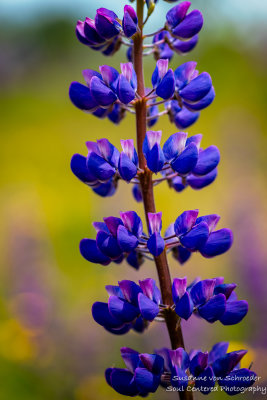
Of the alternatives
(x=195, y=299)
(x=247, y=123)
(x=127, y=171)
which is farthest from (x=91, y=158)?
(x=247, y=123)

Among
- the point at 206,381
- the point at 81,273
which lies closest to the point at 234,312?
the point at 206,381

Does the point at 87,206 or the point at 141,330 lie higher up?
the point at 87,206

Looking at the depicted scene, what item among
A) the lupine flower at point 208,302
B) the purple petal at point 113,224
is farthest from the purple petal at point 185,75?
the lupine flower at point 208,302

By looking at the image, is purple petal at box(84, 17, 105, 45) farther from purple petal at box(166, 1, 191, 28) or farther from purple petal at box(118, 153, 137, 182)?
purple petal at box(118, 153, 137, 182)

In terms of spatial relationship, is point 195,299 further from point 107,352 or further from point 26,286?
point 26,286

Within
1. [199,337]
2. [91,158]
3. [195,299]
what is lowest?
[199,337]

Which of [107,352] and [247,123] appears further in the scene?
[247,123]

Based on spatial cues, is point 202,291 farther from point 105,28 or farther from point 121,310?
point 105,28
